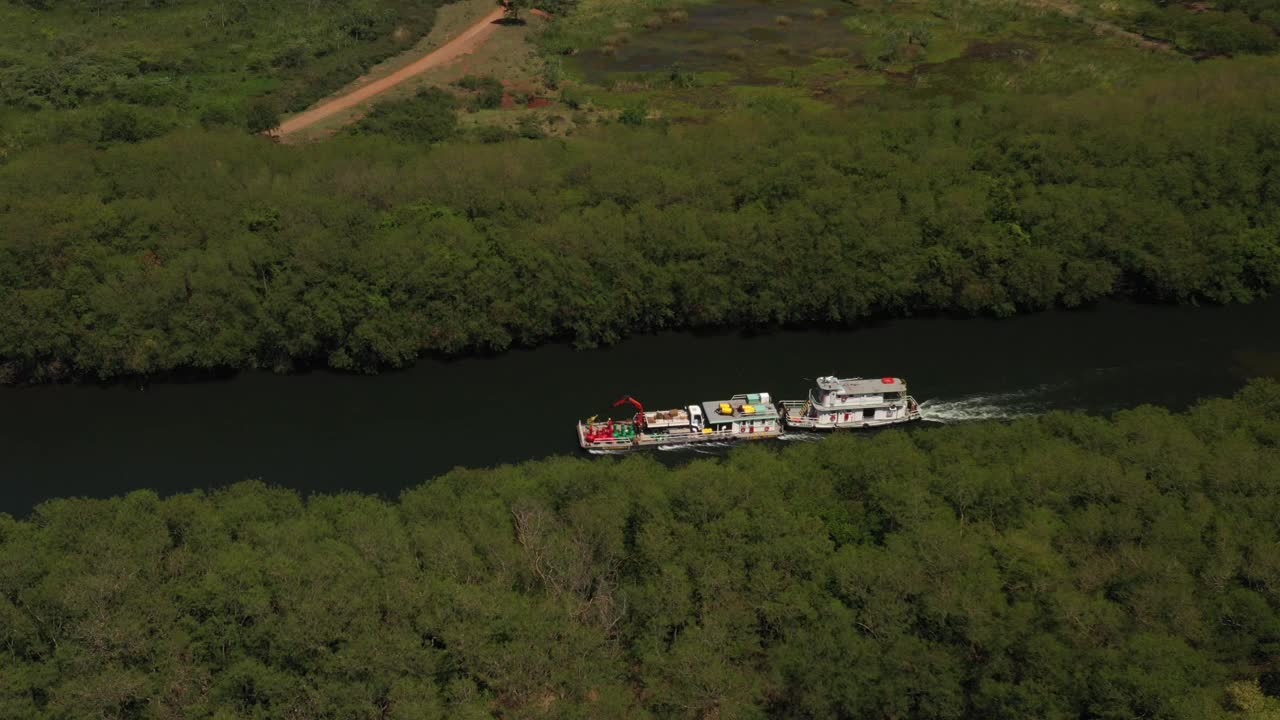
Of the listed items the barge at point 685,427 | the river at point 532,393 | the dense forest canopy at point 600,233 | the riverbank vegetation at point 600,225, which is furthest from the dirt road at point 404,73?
the barge at point 685,427

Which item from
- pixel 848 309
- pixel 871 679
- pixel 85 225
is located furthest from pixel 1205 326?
pixel 85 225

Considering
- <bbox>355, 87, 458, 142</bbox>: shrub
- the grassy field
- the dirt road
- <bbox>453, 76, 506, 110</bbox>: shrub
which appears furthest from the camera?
<bbox>453, 76, 506, 110</bbox>: shrub

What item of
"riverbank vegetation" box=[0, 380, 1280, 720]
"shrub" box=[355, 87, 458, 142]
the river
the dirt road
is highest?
"riverbank vegetation" box=[0, 380, 1280, 720]

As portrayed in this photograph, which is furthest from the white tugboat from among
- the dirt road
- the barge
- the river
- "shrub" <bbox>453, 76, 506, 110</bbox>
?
the dirt road

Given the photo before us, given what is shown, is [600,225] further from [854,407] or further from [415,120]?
[415,120]

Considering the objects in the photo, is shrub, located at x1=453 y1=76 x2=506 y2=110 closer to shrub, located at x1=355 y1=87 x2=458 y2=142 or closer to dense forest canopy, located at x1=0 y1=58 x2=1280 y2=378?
shrub, located at x1=355 y1=87 x2=458 y2=142

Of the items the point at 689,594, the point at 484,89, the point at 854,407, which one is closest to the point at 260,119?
the point at 484,89

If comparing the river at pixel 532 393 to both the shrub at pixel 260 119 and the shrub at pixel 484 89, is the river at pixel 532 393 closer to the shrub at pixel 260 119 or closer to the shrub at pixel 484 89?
the shrub at pixel 260 119

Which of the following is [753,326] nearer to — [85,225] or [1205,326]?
[1205,326]
